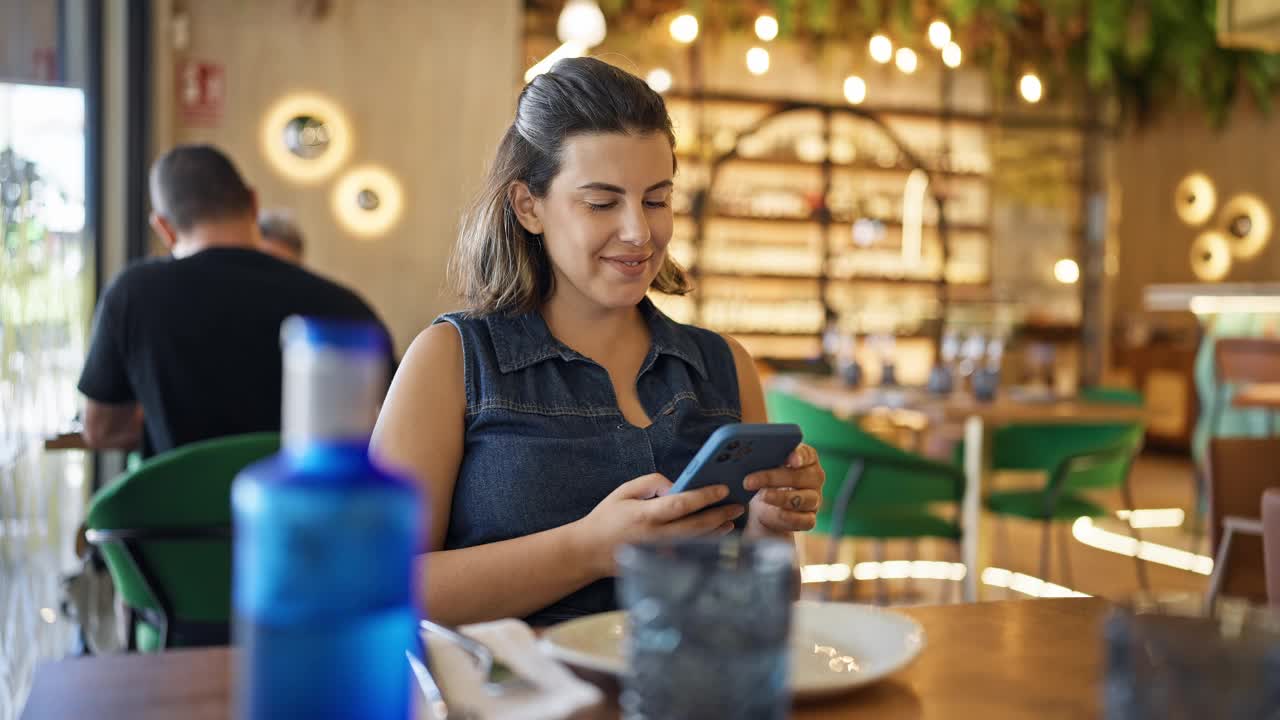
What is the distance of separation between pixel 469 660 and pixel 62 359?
3.12 meters

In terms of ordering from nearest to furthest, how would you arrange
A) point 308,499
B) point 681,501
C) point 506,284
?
1. point 308,499
2. point 681,501
3. point 506,284

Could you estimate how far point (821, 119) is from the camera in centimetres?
1017

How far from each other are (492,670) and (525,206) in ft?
3.29

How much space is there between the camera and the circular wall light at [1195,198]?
37.4 ft

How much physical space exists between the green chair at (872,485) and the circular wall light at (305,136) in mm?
4053

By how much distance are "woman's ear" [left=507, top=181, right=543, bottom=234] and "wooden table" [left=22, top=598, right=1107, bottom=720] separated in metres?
0.86

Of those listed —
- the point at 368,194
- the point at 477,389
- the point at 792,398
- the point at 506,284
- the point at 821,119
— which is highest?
the point at 821,119

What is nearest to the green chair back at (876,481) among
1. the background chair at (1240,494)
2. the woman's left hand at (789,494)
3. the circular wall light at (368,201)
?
the background chair at (1240,494)

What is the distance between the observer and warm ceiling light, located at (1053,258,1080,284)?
11.1 m

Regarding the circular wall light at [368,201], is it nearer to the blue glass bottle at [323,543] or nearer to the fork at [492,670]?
the fork at [492,670]

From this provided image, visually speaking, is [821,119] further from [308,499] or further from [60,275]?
[308,499]

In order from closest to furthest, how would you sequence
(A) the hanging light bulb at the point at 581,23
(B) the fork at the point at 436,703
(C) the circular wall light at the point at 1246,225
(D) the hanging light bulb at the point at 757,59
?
(B) the fork at the point at 436,703 < (A) the hanging light bulb at the point at 581,23 < (D) the hanging light bulb at the point at 757,59 < (C) the circular wall light at the point at 1246,225

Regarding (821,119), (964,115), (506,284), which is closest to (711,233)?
(821,119)

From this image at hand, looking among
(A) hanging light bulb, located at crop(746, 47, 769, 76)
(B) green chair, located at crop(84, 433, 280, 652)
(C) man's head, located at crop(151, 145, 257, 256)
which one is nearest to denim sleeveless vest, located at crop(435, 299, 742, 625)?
(B) green chair, located at crop(84, 433, 280, 652)
